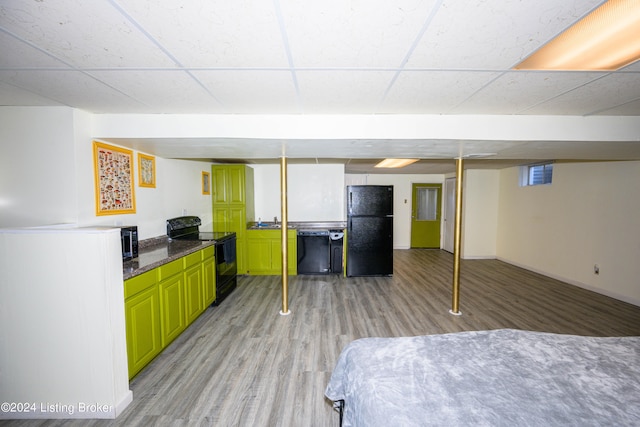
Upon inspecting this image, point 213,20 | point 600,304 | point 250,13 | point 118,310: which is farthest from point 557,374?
point 600,304

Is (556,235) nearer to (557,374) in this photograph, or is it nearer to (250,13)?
(557,374)

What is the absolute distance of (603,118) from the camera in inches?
97.3

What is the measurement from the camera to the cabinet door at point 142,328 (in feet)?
6.33

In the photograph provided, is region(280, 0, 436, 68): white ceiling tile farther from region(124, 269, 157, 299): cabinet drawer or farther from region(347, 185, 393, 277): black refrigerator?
region(347, 185, 393, 277): black refrigerator

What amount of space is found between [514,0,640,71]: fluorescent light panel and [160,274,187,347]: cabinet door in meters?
3.35

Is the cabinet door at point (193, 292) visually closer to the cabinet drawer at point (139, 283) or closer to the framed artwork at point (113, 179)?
the cabinet drawer at point (139, 283)

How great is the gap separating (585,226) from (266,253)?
221 inches

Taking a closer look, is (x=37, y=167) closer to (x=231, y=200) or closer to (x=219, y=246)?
(x=219, y=246)

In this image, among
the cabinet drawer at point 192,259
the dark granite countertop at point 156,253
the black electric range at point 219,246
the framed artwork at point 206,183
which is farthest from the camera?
the framed artwork at point 206,183

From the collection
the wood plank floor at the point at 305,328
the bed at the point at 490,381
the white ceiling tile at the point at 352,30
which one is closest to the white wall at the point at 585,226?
the wood plank floor at the point at 305,328

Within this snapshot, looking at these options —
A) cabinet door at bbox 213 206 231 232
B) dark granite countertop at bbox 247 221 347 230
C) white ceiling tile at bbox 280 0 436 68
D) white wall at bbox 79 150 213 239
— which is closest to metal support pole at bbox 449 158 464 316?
dark granite countertop at bbox 247 221 347 230

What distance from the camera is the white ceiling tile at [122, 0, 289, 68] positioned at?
110 centimetres

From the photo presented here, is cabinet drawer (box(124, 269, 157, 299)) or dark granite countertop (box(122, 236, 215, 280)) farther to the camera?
dark granite countertop (box(122, 236, 215, 280))

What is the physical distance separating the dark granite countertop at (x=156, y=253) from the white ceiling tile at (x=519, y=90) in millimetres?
3129
